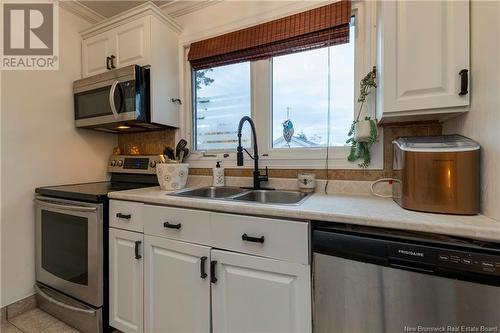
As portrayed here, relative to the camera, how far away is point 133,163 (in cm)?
215

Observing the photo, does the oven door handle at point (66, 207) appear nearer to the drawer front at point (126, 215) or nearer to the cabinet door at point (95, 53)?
the drawer front at point (126, 215)

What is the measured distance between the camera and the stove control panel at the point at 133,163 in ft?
Result: 6.69

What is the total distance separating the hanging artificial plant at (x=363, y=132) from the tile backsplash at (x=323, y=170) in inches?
3.4

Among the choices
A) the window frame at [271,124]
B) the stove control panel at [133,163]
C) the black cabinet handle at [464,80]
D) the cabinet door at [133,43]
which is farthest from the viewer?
the stove control panel at [133,163]

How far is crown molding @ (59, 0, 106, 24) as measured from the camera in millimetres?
1981

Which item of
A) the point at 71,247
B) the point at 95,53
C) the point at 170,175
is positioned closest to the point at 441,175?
the point at 170,175

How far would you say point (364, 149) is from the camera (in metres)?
1.45

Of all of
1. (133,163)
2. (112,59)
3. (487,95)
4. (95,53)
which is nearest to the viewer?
(487,95)

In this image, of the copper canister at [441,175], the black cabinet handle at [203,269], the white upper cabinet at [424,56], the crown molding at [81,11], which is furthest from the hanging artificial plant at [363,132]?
the crown molding at [81,11]

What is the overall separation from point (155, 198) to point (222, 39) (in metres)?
1.33

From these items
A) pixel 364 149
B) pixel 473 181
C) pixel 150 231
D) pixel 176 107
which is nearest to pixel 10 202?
pixel 150 231

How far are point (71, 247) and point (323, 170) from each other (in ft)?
5.77

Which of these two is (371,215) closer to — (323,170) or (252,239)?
(252,239)

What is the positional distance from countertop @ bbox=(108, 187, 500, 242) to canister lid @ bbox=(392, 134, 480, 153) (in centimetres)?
26
